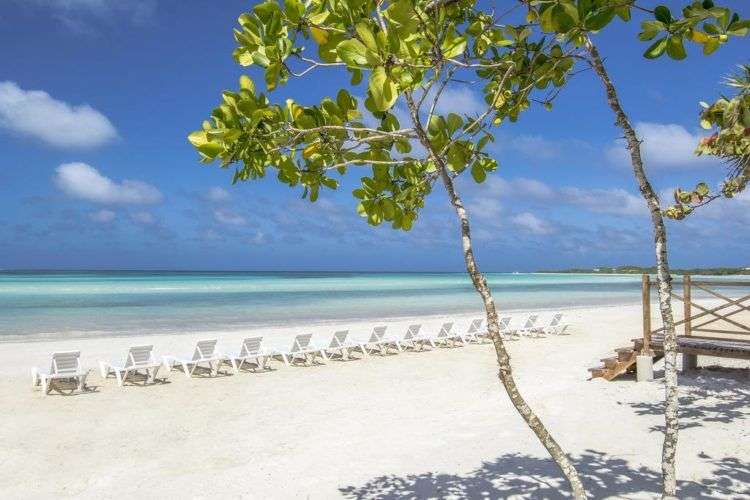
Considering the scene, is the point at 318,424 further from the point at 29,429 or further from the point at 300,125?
the point at 300,125

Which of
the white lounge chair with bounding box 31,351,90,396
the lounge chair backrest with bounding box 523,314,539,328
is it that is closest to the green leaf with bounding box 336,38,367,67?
the white lounge chair with bounding box 31,351,90,396

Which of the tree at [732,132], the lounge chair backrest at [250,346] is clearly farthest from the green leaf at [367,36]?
the lounge chair backrest at [250,346]

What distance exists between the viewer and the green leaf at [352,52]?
2.17m

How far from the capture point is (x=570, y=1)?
2.34 m

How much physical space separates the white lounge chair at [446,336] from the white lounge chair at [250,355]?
4.86m

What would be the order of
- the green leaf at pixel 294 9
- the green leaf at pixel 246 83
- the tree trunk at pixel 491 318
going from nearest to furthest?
the green leaf at pixel 294 9, the green leaf at pixel 246 83, the tree trunk at pixel 491 318

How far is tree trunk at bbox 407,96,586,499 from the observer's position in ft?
10.2

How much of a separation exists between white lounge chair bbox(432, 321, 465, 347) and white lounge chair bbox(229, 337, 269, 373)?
191 inches

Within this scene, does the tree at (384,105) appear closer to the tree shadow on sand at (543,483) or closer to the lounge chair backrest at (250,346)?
the tree shadow on sand at (543,483)

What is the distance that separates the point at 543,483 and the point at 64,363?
347 inches

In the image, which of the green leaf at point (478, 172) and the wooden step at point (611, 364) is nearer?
the green leaf at point (478, 172)

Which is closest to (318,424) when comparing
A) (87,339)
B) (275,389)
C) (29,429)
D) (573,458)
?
(275,389)

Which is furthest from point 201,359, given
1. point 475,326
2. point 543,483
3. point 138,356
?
point 475,326

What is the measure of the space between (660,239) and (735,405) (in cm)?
647
